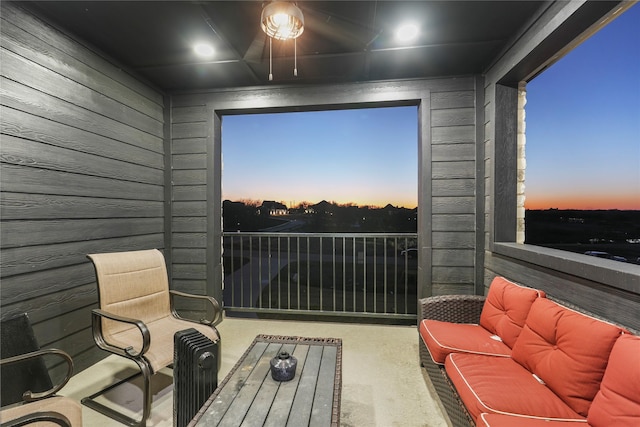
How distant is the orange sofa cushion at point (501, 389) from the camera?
117cm

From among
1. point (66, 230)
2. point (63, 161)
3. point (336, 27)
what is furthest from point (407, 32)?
point (66, 230)

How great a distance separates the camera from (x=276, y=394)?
1307 millimetres

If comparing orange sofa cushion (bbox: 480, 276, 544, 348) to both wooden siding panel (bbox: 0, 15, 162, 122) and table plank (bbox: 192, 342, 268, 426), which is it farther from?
wooden siding panel (bbox: 0, 15, 162, 122)

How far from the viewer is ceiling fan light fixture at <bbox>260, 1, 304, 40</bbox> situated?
1766 mm

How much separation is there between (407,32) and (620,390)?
2.37 metres

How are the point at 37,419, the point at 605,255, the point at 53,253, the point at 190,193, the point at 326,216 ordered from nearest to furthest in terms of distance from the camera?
the point at 37,419, the point at 605,255, the point at 53,253, the point at 190,193, the point at 326,216

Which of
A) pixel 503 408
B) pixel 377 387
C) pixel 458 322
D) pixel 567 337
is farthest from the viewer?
pixel 458 322

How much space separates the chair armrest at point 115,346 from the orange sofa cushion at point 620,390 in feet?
7.01

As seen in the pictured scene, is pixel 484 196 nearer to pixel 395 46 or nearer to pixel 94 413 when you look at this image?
pixel 395 46

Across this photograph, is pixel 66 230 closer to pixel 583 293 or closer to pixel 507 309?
pixel 507 309

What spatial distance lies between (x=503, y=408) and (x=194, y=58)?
10.6ft

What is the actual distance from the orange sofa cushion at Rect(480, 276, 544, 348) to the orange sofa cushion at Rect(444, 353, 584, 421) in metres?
0.20

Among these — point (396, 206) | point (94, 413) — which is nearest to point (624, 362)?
point (94, 413)

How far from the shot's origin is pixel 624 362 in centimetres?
102
